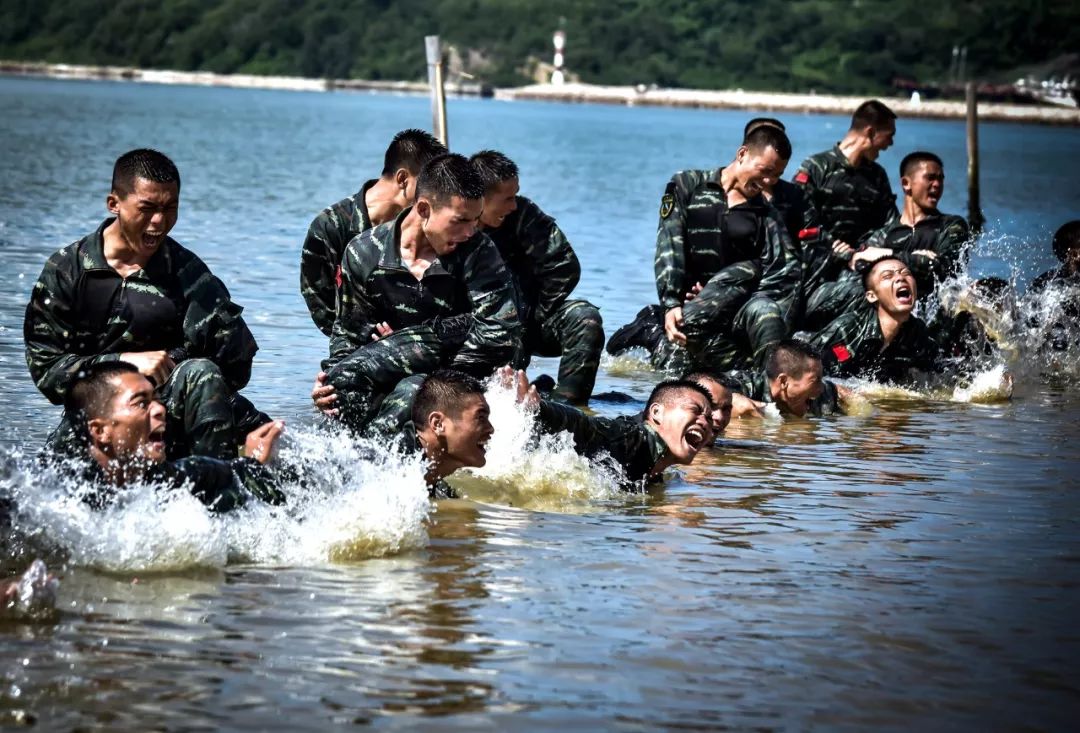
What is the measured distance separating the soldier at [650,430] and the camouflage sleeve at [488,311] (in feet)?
1.82

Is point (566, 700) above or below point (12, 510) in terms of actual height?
below

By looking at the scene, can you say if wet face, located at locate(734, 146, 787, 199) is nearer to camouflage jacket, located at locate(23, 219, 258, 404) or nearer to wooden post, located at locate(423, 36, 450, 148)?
camouflage jacket, located at locate(23, 219, 258, 404)

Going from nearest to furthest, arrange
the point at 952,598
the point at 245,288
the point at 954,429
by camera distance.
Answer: the point at 952,598, the point at 954,429, the point at 245,288

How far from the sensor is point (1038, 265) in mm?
28703

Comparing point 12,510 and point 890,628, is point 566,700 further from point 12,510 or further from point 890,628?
point 12,510

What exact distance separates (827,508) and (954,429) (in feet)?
11.8

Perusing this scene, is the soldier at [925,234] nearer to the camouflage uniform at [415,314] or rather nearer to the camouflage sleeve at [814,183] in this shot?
the camouflage sleeve at [814,183]

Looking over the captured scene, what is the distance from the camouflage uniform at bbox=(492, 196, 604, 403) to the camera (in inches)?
514

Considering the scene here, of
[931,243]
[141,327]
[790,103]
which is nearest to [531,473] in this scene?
[141,327]

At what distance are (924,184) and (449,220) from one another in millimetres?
8358

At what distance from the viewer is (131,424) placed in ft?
27.2

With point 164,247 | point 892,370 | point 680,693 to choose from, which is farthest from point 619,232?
point 680,693

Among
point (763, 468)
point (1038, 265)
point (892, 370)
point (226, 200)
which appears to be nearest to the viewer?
point (763, 468)

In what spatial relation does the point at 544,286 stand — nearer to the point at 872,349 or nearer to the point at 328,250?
the point at 328,250
